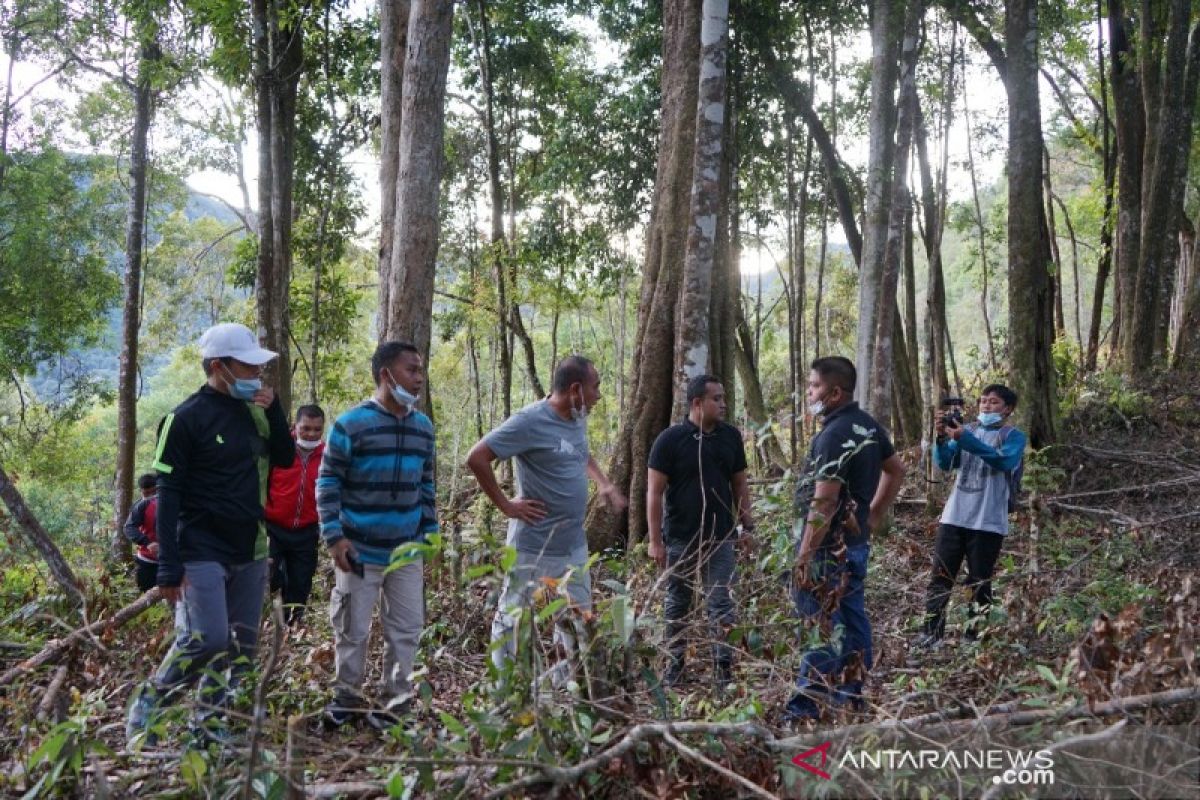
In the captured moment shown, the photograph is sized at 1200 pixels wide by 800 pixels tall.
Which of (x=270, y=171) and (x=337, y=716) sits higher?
(x=270, y=171)

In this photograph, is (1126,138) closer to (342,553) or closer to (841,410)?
(841,410)

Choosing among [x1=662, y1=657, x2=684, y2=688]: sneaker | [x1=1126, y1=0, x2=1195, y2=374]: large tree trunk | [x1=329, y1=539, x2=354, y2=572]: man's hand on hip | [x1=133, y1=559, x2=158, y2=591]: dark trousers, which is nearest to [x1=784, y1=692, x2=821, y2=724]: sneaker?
[x1=662, y1=657, x2=684, y2=688]: sneaker

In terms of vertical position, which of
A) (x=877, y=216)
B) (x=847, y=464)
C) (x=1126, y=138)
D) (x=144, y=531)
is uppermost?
(x=1126, y=138)

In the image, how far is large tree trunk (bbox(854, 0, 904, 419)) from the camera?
9023 millimetres

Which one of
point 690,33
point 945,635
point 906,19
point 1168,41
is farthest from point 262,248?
point 1168,41

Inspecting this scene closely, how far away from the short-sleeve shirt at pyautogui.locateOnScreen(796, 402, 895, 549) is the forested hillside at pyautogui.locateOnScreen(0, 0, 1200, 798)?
0.02 metres

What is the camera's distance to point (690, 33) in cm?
916

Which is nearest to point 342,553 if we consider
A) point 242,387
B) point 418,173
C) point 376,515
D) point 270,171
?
point 376,515

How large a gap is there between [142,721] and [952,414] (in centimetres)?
465

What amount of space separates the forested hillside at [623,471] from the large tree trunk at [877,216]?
0.17 feet

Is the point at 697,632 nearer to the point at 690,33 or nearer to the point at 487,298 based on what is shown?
the point at 690,33

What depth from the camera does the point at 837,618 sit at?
430 cm

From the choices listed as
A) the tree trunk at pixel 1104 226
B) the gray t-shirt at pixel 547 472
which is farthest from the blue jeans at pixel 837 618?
the tree trunk at pixel 1104 226

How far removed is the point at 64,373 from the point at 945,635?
2234cm
